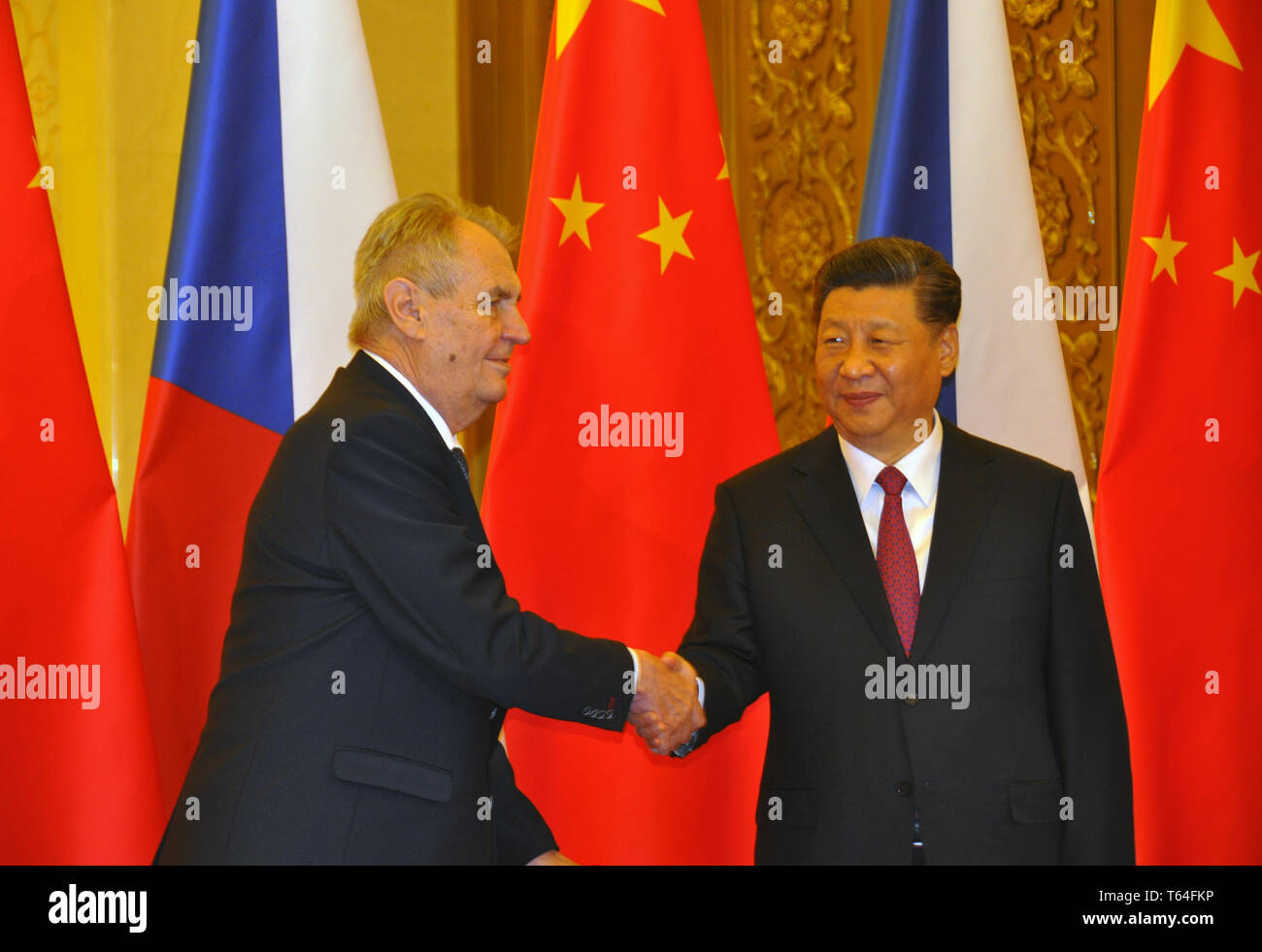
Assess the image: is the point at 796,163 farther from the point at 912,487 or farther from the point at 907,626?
the point at 907,626

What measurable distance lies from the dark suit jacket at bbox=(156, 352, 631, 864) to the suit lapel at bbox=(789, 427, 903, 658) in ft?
1.88

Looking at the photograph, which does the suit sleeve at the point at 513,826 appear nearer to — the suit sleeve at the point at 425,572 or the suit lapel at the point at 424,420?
the suit sleeve at the point at 425,572

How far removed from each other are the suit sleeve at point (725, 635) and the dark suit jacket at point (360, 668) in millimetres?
428

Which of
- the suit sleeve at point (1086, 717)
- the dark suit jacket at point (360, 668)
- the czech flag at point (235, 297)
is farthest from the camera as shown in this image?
the czech flag at point (235, 297)

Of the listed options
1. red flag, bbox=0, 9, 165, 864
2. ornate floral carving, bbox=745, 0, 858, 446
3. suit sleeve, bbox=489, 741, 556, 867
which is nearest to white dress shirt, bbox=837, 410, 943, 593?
suit sleeve, bbox=489, 741, 556, 867

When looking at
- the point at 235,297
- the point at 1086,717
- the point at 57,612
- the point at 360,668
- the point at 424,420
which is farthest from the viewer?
the point at 235,297

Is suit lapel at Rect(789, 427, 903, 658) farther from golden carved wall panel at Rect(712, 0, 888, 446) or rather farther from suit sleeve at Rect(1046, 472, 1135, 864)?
golden carved wall panel at Rect(712, 0, 888, 446)

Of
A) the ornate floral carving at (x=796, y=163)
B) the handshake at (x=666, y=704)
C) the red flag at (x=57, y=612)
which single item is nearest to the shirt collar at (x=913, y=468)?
the handshake at (x=666, y=704)

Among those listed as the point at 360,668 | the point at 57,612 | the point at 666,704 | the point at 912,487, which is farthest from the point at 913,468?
the point at 57,612

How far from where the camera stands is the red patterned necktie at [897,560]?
90.7 inches

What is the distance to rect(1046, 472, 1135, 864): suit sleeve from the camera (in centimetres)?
223

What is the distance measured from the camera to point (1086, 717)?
225 cm

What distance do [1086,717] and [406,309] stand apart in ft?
4.60

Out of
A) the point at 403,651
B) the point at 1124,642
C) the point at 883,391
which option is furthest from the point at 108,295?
the point at 1124,642
